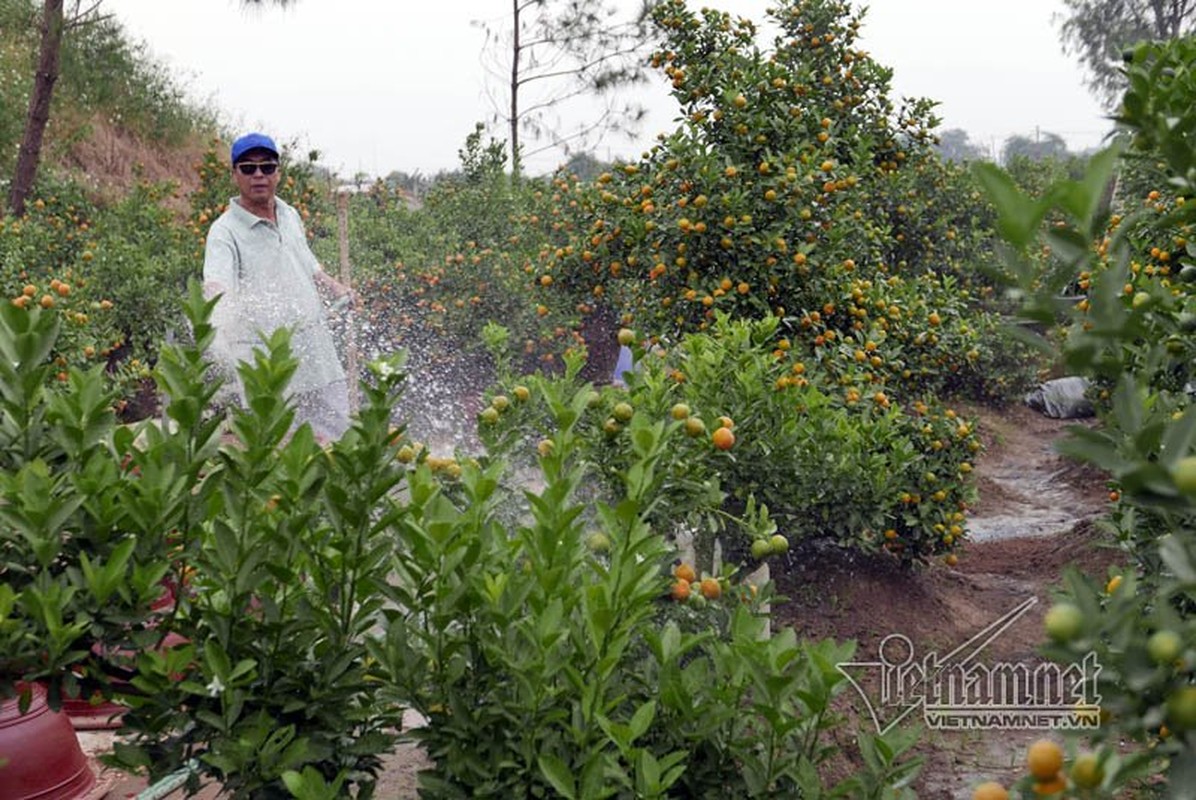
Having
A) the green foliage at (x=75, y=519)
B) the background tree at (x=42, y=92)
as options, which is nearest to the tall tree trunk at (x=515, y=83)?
the background tree at (x=42, y=92)

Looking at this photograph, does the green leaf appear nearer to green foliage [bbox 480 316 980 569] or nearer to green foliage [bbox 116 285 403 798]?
green foliage [bbox 116 285 403 798]

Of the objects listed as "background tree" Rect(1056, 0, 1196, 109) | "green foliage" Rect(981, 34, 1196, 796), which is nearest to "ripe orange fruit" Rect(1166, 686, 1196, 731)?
"green foliage" Rect(981, 34, 1196, 796)

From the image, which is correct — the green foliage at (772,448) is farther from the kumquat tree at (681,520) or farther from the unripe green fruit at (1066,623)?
the unripe green fruit at (1066,623)

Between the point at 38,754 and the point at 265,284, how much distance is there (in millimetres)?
1939

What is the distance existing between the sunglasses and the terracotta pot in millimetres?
2082

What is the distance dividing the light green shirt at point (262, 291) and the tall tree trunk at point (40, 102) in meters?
3.89

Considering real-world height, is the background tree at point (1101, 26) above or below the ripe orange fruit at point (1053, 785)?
above

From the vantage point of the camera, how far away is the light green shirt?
4.13 m

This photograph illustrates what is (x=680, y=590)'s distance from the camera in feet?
7.27

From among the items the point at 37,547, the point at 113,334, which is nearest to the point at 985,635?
the point at 37,547

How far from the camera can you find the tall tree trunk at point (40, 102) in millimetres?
7207

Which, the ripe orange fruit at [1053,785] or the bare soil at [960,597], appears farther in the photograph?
the bare soil at [960,597]

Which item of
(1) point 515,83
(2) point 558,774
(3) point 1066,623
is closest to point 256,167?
(2) point 558,774

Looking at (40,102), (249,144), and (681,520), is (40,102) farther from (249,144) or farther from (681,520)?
(681,520)
